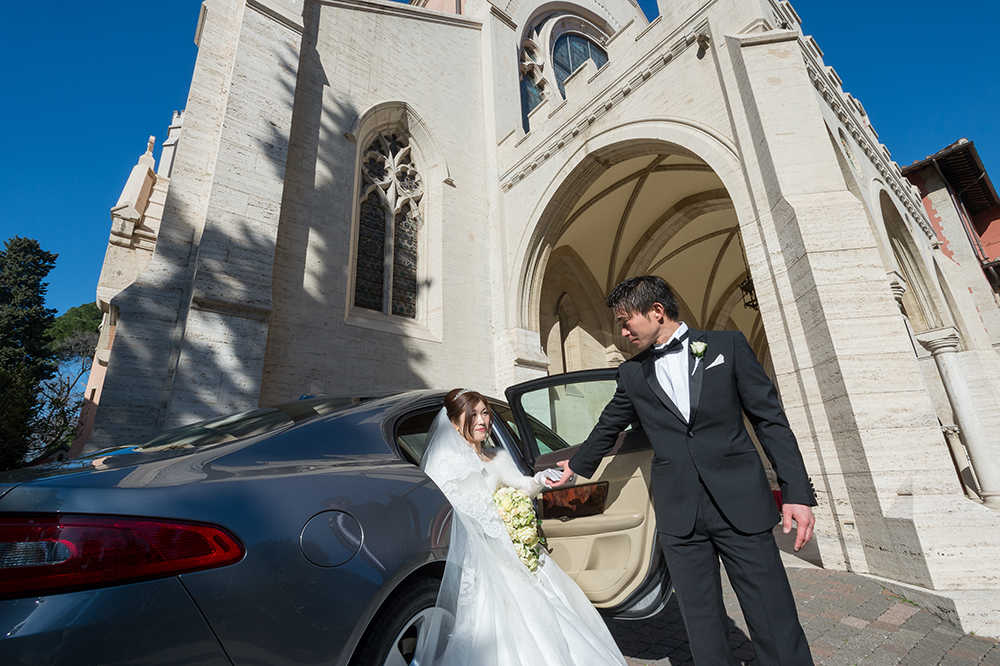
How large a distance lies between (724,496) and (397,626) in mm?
1271

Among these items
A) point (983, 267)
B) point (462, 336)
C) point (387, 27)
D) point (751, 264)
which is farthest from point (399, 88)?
point (983, 267)

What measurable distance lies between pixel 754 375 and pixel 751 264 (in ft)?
13.3

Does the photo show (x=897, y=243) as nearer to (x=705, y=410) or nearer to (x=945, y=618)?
(x=945, y=618)

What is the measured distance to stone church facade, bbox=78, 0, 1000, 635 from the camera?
4191 mm

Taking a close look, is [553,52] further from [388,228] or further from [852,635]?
[852,635]

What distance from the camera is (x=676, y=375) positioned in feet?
6.35

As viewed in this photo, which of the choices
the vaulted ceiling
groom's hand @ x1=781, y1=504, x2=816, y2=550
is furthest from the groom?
the vaulted ceiling

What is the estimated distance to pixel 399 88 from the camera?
9633 millimetres

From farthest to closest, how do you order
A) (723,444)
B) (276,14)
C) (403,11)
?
1. (403,11)
2. (276,14)
3. (723,444)

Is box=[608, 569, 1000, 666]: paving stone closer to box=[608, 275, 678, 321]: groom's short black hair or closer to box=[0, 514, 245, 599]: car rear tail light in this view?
box=[608, 275, 678, 321]: groom's short black hair

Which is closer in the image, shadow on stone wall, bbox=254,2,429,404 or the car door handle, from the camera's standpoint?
the car door handle

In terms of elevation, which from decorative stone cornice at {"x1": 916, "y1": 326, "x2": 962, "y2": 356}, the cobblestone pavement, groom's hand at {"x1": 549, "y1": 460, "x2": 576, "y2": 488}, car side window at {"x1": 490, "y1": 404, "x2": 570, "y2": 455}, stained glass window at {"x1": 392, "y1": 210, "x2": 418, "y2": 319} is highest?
stained glass window at {"x1": 392, "y1": 210, "x2": 418, "y2": 319}

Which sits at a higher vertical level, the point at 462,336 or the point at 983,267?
the point at 983,267

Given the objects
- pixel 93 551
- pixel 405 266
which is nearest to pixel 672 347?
pixel 93 551
